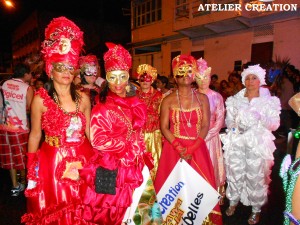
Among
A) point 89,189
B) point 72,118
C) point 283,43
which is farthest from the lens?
point 283,43

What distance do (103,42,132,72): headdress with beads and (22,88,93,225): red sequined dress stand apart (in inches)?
25.3

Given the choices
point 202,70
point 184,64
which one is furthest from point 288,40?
point 184,64

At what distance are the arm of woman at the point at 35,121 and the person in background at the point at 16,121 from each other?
2.33m

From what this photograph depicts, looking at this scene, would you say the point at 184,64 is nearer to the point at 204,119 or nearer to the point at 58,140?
the point at 204,119

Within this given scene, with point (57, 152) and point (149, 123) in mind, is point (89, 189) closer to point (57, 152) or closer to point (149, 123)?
point (57, 152)

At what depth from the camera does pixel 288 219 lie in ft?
5.47

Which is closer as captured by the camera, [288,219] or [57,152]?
[288,219]

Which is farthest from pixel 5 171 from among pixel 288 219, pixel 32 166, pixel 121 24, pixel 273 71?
pixel 121 24

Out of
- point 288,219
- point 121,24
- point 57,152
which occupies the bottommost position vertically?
point 288,219

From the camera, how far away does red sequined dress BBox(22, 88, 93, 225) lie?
2.48 meters

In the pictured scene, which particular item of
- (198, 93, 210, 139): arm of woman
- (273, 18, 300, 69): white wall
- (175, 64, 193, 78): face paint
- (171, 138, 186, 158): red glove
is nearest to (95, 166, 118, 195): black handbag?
(171, 138, 186, 158): red glove

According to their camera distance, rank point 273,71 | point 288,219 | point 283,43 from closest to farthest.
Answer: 1. point 288,219
2. point 273,71
3. point 283,43

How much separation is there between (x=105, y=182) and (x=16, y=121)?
320cm

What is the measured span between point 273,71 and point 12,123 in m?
6.06
